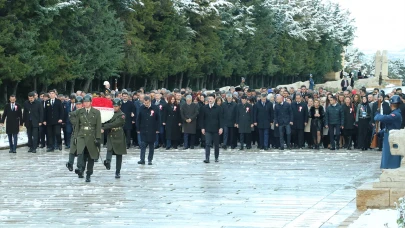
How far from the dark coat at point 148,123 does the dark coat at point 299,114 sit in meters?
8.12

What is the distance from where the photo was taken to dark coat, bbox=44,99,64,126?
1248 inches

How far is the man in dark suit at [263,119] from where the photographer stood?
32906 mm

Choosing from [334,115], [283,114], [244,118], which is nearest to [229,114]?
[244,118]

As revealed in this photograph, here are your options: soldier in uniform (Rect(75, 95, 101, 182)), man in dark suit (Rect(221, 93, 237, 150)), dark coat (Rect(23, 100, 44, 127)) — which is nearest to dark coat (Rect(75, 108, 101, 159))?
soldier in uniform (Rect(75, 95, 101, 182))

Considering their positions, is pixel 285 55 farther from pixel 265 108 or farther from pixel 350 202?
pixel 350 202

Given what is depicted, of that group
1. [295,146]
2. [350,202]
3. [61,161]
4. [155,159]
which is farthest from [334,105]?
[350,202]

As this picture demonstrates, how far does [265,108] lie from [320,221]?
A: 1750 cm

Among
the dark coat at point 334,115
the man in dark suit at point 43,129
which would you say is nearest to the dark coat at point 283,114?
the dark coat at point 334,115

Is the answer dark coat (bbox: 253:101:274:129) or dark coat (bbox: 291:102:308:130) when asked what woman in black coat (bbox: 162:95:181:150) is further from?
dark coat (bbox: 291:102:308:130)

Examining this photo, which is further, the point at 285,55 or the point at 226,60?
the point at 285,55

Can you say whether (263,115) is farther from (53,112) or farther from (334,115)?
(53,112)

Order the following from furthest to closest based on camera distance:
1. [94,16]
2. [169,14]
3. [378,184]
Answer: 1. [169,14]
2. [94,16]
3. [378,184]

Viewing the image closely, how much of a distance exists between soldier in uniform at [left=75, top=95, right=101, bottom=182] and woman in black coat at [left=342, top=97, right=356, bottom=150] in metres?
12.8

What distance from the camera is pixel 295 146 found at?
34.0 metres
